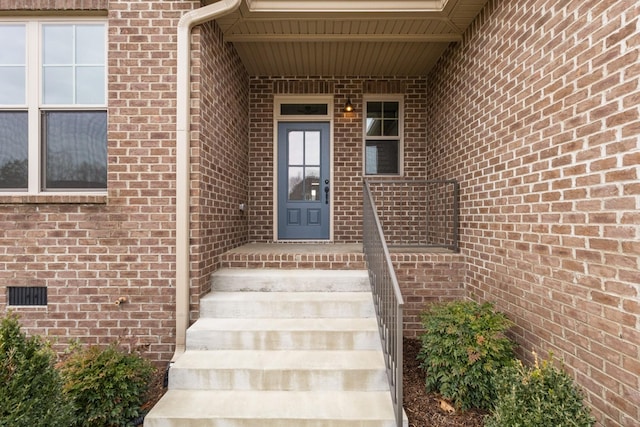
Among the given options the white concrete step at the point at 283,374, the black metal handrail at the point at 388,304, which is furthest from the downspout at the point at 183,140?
the black metal handrail at the point at 388,304

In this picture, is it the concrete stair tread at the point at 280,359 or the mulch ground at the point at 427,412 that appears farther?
the concrete stair tread at the point at 280,359

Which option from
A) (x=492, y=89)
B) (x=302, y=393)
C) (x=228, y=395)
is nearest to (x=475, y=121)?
(x=492, y=89)

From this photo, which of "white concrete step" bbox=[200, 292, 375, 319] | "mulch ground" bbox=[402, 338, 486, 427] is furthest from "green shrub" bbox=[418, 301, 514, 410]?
"white concrete step" bbox=[200, 292, 375, 319]

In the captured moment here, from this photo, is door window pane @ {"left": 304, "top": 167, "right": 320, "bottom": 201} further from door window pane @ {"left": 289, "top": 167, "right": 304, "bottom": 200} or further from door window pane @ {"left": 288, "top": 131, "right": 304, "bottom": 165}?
door window pane @ {"left": 288, "top": 131, "right": 304, "bottom": 165}

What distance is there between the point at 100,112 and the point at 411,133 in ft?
13.7

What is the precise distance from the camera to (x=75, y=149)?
3285 mm

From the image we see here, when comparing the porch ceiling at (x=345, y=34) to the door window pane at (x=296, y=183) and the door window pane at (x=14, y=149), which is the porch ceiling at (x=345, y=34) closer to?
the door window pane at (x=296, y=183)

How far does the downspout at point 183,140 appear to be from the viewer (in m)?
3.07

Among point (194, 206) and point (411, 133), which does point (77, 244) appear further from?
point (411, 133)

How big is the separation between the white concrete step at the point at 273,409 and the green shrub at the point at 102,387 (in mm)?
235

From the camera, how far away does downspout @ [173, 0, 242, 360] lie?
3.07 m

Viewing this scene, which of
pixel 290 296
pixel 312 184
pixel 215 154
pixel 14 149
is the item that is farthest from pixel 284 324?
pixel 14 149

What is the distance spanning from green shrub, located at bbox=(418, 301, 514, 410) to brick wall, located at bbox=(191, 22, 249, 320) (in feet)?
7.34

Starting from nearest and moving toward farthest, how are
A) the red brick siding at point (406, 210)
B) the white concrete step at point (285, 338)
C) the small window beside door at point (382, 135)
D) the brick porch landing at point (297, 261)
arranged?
the white concrete step at point (285, 338) → the brick porch landing at point (297, 261) → the red brick siding at point (406, 210) → the small window beside door at point (382, 135)
